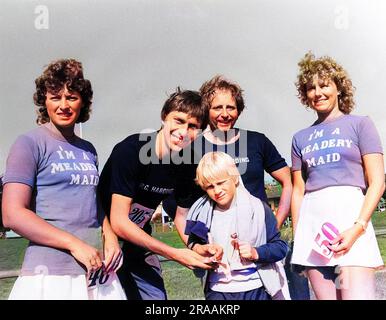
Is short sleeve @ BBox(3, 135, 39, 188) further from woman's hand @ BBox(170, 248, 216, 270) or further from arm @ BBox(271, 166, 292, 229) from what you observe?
arm @ BBox(271, 166, 292, 229)

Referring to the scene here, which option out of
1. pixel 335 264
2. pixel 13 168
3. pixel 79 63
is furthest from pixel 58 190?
pixel 335 264

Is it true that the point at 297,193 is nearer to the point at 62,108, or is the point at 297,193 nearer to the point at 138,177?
the point at 138,177

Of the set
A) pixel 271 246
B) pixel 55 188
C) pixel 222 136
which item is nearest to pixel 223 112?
pixel 222 136

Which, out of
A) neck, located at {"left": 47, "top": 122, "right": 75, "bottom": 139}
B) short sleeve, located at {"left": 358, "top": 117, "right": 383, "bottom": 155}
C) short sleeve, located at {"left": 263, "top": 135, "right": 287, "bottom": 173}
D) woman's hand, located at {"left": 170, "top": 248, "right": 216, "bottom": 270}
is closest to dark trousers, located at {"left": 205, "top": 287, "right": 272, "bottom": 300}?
woman's hand, located at {"left": 170, "top": 248, "right": 216, "bottom": 270}

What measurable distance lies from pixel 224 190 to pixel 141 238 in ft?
1.61

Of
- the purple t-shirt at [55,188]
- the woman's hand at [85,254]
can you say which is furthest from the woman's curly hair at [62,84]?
the woman's hand at [85,254]

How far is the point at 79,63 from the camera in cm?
276

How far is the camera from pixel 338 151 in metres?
2.64

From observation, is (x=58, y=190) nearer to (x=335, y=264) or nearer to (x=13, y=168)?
(x=13, y=168)

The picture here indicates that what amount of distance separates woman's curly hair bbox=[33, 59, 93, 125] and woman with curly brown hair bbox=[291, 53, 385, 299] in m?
1.15

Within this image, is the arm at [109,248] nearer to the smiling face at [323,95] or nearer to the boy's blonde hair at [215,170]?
the boy's blonde hair at [215,170]

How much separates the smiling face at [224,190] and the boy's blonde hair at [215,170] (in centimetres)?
2

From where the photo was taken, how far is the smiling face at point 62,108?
2615 mm
